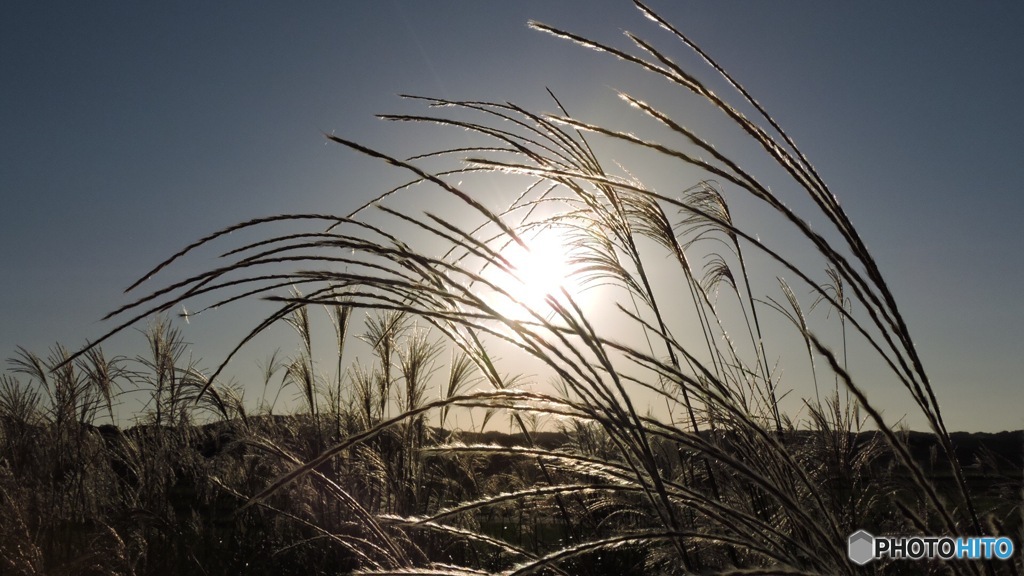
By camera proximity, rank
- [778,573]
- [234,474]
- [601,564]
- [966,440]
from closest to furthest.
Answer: [778,573] → [601,564] → [234,474] → [966,440]

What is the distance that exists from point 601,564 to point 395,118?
13.1 ft

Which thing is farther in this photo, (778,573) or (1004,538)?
(1004,538)

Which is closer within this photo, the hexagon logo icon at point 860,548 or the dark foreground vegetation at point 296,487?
the hexagon logo icon at point 860,548

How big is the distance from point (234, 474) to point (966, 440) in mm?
21281

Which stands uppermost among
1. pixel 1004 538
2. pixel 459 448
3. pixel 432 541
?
pixel 459 448

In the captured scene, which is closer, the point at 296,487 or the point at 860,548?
the point at 860,548

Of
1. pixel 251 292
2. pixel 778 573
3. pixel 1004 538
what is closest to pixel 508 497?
pixel 778 573

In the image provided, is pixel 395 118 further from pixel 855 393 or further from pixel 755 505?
pixel 755 505

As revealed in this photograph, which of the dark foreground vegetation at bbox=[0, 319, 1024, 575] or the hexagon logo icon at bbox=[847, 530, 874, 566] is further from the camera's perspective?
the dark foreground vegetation at bbox=[0, 319, 1024, 575]

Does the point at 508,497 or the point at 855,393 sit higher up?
the point at 855,393

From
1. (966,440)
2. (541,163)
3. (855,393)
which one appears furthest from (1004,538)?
(966,440)

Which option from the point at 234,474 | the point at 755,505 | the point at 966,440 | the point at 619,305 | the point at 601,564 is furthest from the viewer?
the point at 966,440

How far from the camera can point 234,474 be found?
7.28 metres

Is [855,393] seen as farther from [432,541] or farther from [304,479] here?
[304,479]
